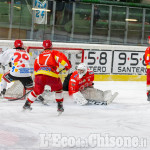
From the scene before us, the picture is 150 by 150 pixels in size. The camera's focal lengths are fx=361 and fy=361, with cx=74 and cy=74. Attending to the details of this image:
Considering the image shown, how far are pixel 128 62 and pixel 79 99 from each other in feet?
12.9

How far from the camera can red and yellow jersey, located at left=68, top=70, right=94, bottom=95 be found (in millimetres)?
6105

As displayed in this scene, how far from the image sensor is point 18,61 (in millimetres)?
5797

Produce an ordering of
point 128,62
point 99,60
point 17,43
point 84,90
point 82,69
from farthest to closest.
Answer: point 128,62
point 99,60
point 84,90
point 82,69
point 17,43

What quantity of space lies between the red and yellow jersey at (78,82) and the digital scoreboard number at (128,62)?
Result: 125 inches

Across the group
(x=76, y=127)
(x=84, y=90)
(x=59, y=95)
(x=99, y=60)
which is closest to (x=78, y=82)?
(x=84, y=90)

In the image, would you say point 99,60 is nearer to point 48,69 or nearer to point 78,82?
point 78,82

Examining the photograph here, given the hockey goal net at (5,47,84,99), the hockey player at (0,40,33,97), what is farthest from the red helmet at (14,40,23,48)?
the hockey goal net at (5,47,84,99)

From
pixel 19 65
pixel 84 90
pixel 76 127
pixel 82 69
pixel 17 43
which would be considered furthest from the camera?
pixel 84 90

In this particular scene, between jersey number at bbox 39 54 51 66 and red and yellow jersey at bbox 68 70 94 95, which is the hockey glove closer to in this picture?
red and yellow jersey at bbox 68 70 94 95

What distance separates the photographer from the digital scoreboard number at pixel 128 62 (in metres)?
9.48

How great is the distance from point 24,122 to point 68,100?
6.16 feet

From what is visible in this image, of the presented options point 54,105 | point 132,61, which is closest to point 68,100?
point 54,105

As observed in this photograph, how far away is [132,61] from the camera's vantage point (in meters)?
9.68

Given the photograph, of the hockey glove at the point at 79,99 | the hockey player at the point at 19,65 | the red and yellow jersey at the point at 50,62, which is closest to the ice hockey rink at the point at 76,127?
the hockey glove at the point at 79,99
